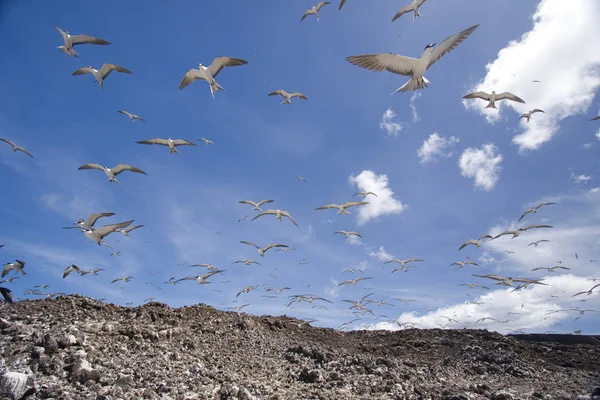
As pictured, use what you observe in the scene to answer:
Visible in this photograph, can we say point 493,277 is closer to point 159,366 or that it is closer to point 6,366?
point 159,366

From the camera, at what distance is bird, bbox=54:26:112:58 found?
1140 centimetres

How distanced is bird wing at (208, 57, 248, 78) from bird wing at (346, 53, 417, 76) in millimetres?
3755

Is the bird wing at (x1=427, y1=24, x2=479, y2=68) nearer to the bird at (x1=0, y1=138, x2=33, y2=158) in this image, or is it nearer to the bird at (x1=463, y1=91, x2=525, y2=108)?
the bird at (x1=463, y1=91, x2=525, y2=108)

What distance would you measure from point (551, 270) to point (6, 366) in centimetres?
1792

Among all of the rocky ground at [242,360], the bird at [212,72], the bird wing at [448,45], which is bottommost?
the rocky ground at [242,360]

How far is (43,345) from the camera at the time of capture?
6477 mm

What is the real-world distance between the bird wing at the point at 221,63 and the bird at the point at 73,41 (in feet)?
11.5

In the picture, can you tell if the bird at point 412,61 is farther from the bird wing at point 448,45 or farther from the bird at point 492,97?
the bird at point 492,97

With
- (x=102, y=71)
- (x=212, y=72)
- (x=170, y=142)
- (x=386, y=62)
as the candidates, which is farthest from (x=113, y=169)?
(x=386, y=62)

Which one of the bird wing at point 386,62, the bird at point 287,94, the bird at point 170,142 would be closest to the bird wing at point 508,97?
the bird wing at point 386,62

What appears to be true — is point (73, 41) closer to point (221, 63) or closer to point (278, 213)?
point (221, 63)

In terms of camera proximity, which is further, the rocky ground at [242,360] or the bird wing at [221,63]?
the bird wing at [221,63]

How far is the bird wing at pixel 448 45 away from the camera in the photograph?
29.9ft

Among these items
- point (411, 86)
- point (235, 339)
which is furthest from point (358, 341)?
point (411, 86)
